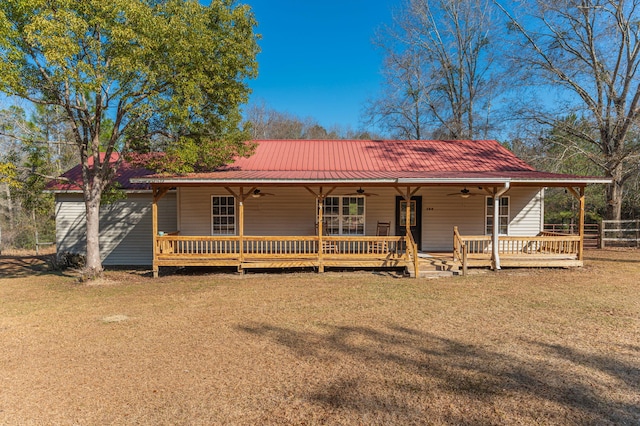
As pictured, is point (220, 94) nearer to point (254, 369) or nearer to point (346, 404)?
point (254, 369)

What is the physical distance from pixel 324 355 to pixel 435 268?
6373mm

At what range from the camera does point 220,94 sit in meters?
9.66

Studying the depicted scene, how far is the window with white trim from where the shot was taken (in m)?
12.5

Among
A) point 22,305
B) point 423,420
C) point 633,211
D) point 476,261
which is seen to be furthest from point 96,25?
point 633,211

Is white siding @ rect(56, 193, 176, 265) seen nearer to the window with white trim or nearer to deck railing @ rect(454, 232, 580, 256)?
the window with white trim

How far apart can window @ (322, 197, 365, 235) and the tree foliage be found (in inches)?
146

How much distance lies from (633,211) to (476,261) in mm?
20908

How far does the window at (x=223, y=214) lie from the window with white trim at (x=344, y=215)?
3.25 m

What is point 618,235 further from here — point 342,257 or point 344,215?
point 342,257

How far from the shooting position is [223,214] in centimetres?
1255

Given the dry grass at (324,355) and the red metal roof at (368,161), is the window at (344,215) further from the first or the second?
the dry grass at (324,355)

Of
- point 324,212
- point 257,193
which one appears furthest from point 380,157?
point 257,193

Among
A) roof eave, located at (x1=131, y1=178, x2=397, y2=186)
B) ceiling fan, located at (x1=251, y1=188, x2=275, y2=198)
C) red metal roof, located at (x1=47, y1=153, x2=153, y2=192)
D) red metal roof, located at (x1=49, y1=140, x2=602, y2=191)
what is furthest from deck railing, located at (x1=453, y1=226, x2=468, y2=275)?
red metal roof, located at (x1=47, y1=153, x2=153, y2=192)

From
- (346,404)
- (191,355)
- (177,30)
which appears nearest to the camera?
(346,404)
